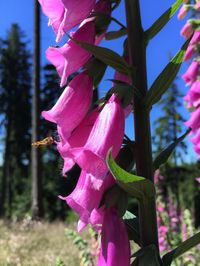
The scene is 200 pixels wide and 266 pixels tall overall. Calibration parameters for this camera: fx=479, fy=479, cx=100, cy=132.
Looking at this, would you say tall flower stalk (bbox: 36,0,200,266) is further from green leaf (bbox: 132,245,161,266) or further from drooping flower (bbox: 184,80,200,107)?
drooping flower (bbox: 184,80,200,107)

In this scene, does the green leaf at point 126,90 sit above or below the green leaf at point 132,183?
above

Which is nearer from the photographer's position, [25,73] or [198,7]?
[198,7]

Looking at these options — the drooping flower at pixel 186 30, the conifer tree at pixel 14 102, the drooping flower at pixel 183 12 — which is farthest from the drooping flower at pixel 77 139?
the conifer tree at pixel 14 102

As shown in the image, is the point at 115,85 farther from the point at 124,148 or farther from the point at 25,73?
the point at 25,73

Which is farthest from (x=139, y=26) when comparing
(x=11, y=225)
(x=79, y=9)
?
(x=11, y=225)

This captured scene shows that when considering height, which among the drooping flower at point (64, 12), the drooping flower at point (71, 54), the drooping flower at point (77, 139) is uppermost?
the drooping flower at point (64, 12)

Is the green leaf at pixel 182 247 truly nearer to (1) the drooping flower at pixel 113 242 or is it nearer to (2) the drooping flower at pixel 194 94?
(1) the drooping flower at pixel 113 242
